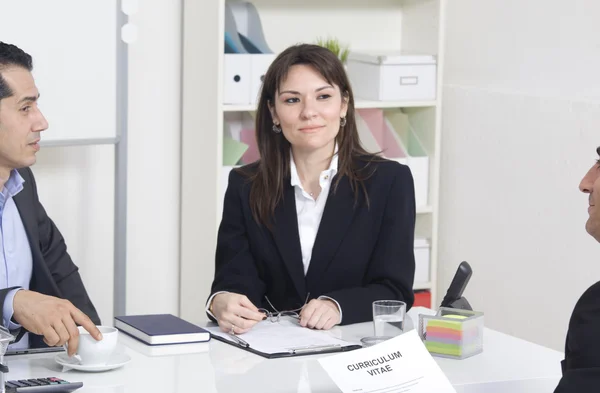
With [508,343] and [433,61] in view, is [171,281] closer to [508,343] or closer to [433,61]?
[433,61]

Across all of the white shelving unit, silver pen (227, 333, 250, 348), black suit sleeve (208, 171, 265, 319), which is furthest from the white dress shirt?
the white shelving unit

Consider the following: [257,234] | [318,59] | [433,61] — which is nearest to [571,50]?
[433,61]

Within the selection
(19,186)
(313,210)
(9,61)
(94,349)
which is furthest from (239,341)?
(9,61)

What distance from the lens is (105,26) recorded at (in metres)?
3.20

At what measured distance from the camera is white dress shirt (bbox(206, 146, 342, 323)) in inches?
97.0

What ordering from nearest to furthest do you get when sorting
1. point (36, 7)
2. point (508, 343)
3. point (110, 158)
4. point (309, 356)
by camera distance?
point (309, 356), point (508, 343), point (36, 7), point (110, 158)

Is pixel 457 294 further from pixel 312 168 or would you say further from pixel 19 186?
pixel 19 186

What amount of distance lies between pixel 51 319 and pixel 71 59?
5.01 feet

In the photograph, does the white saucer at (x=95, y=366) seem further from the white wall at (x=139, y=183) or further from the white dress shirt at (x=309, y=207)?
the white wall at (x=139, y=183)

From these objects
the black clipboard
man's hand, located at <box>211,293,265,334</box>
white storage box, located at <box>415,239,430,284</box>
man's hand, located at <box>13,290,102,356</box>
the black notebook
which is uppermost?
man's hand, located at <box>13,290,102,356</box>

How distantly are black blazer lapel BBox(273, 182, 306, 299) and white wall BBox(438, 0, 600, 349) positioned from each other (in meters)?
1.07

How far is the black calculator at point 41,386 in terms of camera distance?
5.24 feet

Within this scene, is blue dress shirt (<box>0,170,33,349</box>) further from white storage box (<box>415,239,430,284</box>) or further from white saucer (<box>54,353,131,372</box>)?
white storage box (<box>415,239,430,284</box>)

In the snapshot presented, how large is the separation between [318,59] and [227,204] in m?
0.44
